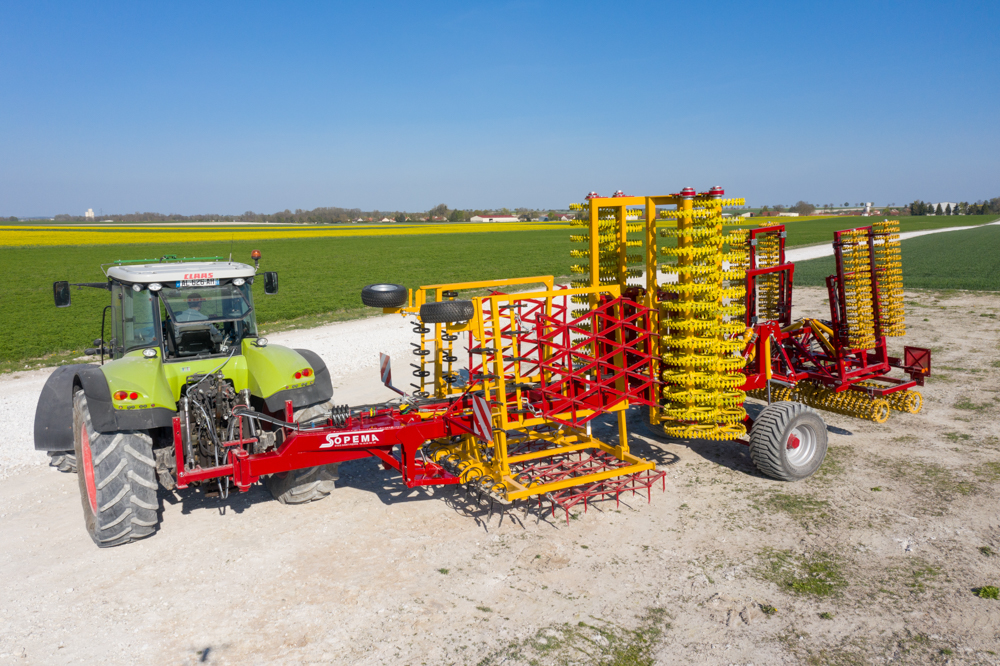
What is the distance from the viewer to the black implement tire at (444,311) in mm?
5926

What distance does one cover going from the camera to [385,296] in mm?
6578

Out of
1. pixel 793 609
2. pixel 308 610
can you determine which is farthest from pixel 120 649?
pixel 793 609

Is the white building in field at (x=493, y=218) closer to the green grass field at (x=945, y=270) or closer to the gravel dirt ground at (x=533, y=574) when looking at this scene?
the green grass field at (x=945, y=270)

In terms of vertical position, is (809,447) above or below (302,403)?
below

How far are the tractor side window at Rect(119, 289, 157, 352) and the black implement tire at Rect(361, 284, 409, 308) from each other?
2.07 m

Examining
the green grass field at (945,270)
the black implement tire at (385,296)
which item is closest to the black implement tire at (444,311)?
the black implement tire at (385,296)

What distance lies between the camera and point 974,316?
55.9 feet

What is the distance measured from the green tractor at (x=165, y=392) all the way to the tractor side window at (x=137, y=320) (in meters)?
0.02

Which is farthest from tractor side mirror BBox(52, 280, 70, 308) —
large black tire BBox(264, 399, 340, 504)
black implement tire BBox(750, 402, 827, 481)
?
black implement tire BBox(750, 402, 827, 481)

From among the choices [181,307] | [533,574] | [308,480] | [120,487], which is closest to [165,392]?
[120,487]

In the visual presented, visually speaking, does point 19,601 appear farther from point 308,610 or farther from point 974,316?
point 974,316

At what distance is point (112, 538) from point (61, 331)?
45.4 ft

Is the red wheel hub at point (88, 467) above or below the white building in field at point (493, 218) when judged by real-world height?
below

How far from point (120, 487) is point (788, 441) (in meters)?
6.80
